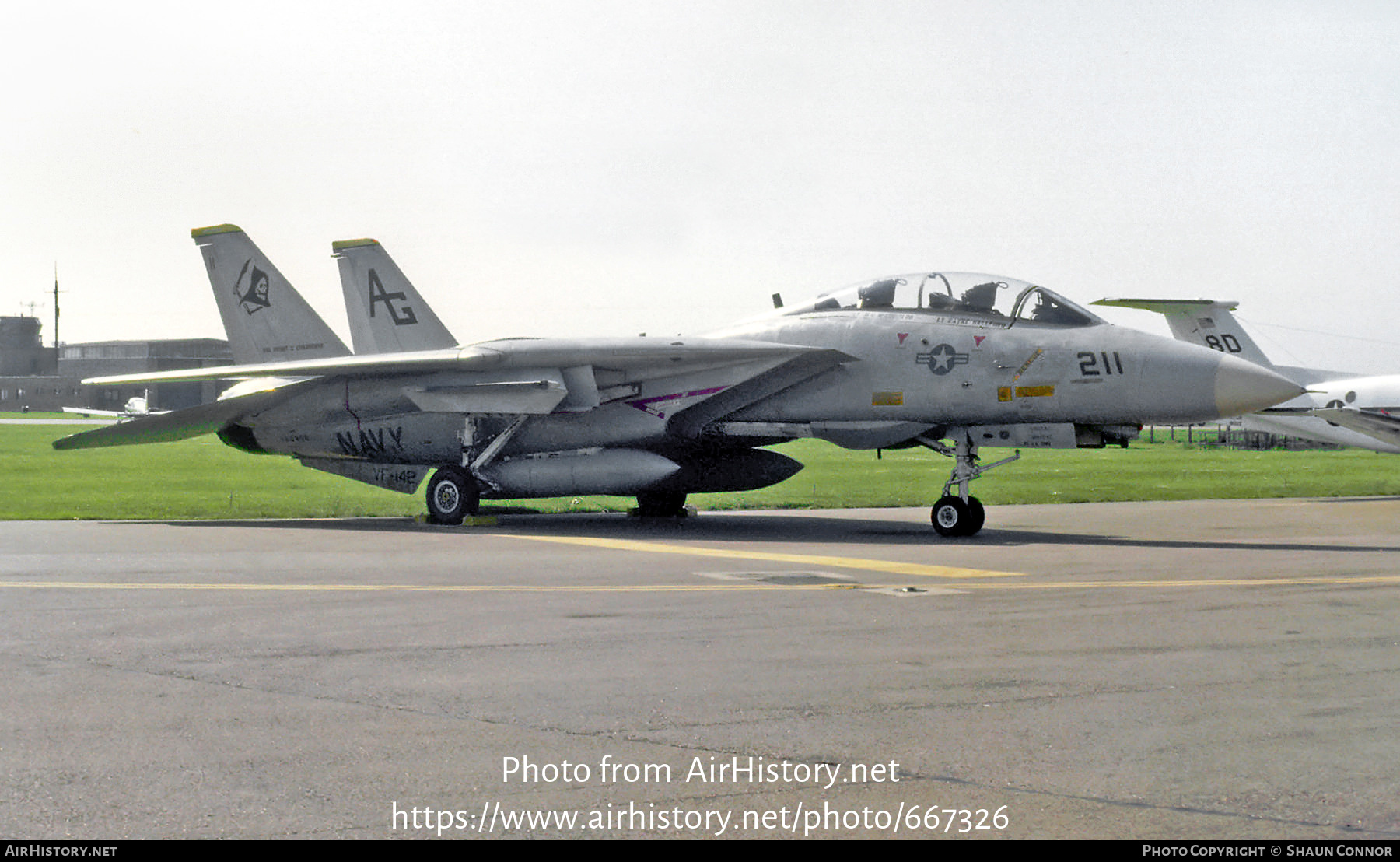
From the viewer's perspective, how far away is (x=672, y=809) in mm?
4266

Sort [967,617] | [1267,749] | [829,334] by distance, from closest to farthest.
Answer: [1267,749] < [967,617] < [829,334]

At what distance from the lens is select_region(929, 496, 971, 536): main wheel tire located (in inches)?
624

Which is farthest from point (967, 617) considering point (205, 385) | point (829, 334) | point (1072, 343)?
point (205, 385)

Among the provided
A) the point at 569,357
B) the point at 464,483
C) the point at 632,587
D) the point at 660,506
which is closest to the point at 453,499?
the point at 464,483

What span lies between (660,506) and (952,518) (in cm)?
554

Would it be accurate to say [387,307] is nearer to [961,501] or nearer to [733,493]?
[733,493]

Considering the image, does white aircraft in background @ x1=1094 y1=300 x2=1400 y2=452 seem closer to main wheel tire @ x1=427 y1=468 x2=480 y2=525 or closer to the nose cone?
the nose cone

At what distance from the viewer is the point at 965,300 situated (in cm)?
1652

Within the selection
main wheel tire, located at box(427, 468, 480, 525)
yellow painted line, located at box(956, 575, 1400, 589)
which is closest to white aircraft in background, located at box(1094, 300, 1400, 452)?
main wheel tire, located at box(427, 468, 480, 525)

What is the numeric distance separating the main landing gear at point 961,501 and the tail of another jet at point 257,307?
10875 millimetres

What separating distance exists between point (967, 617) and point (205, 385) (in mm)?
123830

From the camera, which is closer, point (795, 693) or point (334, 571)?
point (795, 693)

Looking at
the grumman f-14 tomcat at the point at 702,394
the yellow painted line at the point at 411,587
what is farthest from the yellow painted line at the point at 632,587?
the grumman f-14 tomcat at the point at 702,394
